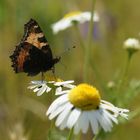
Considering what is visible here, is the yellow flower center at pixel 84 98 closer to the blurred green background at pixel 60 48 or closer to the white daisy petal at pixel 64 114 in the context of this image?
the white daisy petal at pixel 64 114

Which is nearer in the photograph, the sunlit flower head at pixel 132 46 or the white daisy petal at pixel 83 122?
the white daisy petal at pixel 83 122

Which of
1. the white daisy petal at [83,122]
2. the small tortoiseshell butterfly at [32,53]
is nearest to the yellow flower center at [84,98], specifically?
the white daisy petal at [83,122]

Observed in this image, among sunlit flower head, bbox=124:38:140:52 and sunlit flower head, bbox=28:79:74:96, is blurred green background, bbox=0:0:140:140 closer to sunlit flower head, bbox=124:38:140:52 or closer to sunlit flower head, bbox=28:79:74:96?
sunlit flower head, bbox=124:38:140:52

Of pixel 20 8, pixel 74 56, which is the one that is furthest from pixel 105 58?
pixel 20 8

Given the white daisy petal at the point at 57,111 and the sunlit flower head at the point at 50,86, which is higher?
the sunlit flower head at the point at 50,86

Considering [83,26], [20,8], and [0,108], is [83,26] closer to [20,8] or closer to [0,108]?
[20,8]
